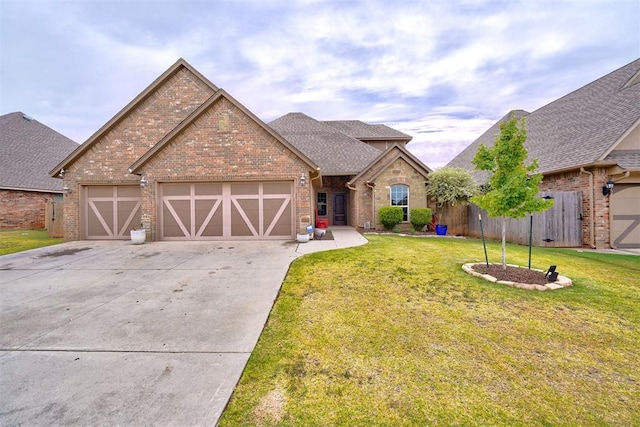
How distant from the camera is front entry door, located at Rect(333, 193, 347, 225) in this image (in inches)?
771

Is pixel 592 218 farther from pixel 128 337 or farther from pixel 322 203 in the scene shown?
pixel 128 337

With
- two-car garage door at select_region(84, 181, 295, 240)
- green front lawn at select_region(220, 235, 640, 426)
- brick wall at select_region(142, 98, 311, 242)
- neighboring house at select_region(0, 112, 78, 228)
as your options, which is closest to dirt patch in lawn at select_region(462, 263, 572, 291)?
green front lawn at select_region(220, 235, 640, 426)

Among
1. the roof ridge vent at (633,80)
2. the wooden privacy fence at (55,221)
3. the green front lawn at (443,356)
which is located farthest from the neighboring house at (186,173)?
the roof ridge vent at (633,80)

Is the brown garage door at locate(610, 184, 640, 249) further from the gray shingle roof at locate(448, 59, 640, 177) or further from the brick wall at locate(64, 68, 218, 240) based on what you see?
the brick wall at locate(64, 68, 218, 240)

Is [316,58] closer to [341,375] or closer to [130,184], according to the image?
[130,184]

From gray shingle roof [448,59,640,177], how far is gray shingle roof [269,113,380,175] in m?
9.57

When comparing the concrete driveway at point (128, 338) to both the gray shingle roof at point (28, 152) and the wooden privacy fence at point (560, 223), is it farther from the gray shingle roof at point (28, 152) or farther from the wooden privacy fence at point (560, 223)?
the gray shingle roof at point (28, 152)

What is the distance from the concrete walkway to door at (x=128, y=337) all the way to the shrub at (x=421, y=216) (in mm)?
9451

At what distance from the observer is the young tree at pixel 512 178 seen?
6.11 metres

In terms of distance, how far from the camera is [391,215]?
578 inches

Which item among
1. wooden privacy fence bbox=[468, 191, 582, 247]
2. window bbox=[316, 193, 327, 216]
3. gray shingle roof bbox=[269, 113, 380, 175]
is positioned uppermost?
gray shingle roof bbox=[269, 113, 380, 175]

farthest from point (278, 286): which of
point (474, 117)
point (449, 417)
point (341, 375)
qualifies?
point (474, 117)

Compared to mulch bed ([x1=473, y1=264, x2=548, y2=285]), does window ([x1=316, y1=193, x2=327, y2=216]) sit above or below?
above

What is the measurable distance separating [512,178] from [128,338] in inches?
313
